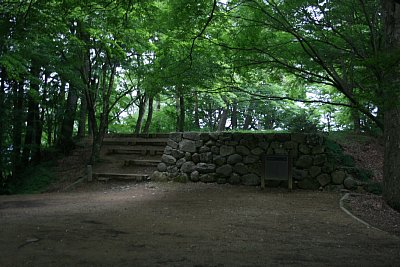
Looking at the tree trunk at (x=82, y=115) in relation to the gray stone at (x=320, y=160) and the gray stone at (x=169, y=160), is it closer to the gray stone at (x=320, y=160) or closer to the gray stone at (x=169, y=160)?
the gray stone at (x=169, y=160)

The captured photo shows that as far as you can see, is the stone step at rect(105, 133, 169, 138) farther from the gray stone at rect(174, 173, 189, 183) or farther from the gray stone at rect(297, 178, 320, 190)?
the gray stone at rect(297, 178, 320, 190)

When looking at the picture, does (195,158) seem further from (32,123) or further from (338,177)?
(32,123)

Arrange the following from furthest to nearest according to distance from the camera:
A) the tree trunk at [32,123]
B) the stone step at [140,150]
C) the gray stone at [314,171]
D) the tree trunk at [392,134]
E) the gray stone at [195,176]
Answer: the stone step at [140,150] < the tree trunk at [32,123] < the gray stone at [195,176] < the gray stone at [314,171] < the tree trunk at [392,134]

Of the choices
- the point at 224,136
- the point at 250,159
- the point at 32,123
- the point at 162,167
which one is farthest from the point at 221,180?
the point at 32,123

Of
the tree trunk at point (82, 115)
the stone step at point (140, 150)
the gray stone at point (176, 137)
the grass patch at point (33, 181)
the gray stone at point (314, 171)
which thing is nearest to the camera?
the gray stone at point (314, 171)

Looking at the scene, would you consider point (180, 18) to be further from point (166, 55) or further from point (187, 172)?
point (187, 172)

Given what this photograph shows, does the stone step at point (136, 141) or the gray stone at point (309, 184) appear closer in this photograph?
the gray stone at point (309, 184)

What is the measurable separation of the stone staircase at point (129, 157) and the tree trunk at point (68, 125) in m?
1.44

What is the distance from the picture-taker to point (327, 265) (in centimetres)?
326

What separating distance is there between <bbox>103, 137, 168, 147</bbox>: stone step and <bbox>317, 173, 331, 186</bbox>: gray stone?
19.5 ft

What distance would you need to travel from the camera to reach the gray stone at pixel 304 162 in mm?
8820

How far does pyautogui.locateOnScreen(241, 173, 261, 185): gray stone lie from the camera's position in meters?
9.12

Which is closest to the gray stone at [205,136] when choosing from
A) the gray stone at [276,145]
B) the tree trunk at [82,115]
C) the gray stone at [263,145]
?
the gray stone at [263,145]

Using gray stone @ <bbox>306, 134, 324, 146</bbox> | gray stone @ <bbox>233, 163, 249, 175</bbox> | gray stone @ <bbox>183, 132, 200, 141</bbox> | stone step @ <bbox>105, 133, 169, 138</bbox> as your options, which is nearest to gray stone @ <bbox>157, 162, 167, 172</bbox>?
gray stone @ <bbox>183, 132, 200, 141</bbox>
